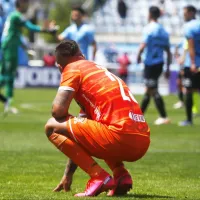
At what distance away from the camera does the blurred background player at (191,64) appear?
1689cm

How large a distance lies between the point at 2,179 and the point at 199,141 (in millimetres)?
5539

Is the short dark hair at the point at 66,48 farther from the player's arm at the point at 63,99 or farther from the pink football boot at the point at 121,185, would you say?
the pink football boot at the point at 121,185

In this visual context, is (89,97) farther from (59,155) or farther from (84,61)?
(59,155)

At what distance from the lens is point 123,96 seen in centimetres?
778

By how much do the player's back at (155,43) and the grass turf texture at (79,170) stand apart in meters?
1.70

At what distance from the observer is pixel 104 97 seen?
771 centimetres

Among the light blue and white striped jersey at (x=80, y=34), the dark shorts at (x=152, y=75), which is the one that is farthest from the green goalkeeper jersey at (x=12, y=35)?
the dark shorts at (x=152, y=75)

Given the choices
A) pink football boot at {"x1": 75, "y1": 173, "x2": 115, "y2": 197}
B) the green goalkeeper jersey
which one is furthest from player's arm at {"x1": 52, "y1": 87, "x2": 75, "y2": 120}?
the green goalkeeper jersey

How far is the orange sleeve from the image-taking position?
25.3 feet

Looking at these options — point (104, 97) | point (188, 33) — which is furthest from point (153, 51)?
point (104, 97)

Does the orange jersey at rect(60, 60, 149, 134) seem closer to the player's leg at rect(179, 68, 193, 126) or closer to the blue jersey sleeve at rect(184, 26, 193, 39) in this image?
the blue jersey sleeve at rect(184, 26, 193, 39)

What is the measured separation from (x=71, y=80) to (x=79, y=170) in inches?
108

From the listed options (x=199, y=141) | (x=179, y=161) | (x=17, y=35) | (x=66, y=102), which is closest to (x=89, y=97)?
(x=66, y=102)

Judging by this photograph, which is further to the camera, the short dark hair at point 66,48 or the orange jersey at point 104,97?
the short dark hair at point 66,48
